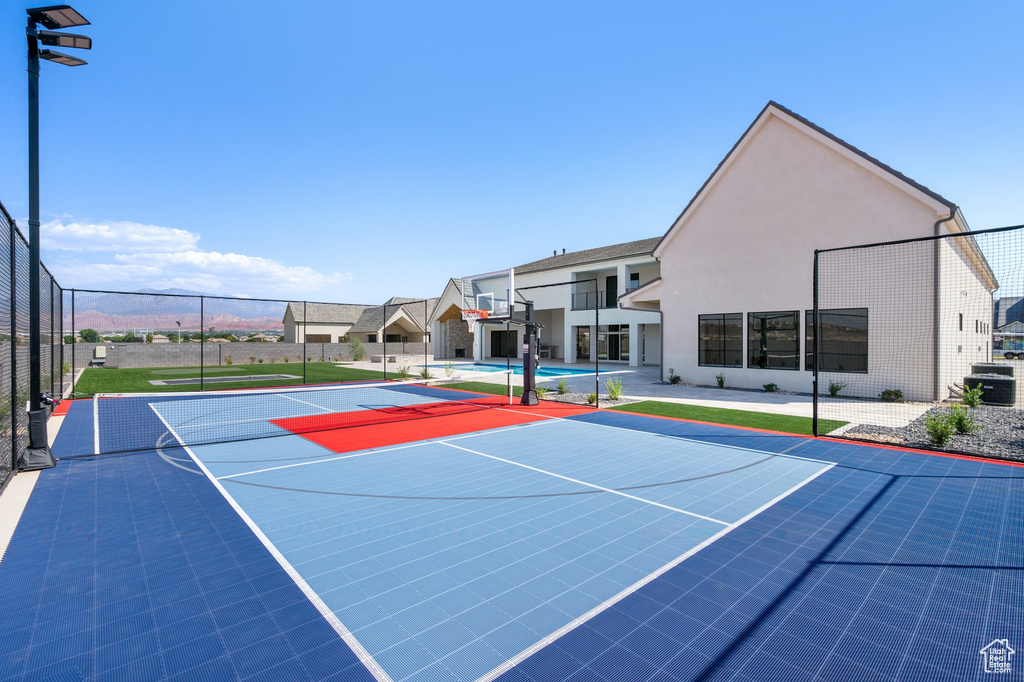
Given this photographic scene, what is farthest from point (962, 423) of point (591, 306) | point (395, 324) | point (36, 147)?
point (395, 324)

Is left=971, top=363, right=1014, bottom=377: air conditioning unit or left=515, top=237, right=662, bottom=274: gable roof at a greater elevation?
left=515, top=237, right=662, bottom=274: gable roof

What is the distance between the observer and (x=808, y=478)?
7.22m

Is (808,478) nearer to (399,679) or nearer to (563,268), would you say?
(399,679)

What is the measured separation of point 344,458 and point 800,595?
7.20m

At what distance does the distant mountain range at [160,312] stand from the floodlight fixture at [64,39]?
10660 millimetres

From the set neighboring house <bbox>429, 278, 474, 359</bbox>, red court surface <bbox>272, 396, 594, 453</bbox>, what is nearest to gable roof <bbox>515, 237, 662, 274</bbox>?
neighboring house <bbox>429, 278, 474, 359</bbox>

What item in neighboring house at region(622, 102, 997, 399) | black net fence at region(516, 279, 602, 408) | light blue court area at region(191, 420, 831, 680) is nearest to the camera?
light blue court area at region(191, 420, 831, 680)

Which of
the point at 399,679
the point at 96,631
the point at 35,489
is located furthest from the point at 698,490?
the point at 35,489

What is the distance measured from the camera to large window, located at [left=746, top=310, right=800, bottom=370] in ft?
54.3

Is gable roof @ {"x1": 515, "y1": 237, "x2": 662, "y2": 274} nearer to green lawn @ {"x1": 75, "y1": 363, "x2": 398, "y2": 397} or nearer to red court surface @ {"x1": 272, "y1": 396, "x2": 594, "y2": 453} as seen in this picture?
green lawn @ {"x1": 75, "y1": 363, "x2": 398, "y2": 397}

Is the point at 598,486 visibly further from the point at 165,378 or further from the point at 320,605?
the point at 165,378

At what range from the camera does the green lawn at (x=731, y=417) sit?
36.0 ft

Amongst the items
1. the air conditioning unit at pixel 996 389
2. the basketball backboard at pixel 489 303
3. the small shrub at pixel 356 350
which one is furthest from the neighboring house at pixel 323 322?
the air conditioning unit at pixel 996 389

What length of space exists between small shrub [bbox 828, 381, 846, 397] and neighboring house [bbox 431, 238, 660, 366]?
36.4 feet
